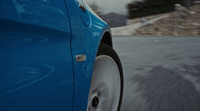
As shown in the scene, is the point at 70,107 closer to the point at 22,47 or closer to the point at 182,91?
the point at 22,47

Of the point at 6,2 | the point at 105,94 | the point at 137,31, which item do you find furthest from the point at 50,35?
the point at 137,31

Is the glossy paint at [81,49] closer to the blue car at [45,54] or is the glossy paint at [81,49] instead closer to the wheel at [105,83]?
the blue car at [45,54]

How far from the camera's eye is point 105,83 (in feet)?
7.11

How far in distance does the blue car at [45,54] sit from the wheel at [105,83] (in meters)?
0.26

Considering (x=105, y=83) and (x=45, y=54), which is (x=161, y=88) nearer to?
(x=105, y=83)

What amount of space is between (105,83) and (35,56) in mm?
1089

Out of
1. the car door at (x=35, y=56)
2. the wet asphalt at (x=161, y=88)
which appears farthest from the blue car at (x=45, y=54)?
the wet asphalt at (x=161, y=88)

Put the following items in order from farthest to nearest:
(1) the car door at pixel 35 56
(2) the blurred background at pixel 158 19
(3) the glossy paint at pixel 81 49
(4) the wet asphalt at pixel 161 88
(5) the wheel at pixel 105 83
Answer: (2) the blurred background at pixel 158 19 < (4) the wet asphalt at pixel 161 88 < (5) the wheel at pixel 105 83 < (3) the glossy paint at pixel 81 49 < (1) the car door at pixel 35 56

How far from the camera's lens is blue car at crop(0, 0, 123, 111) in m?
1.06

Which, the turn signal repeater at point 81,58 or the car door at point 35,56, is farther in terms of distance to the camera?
the turn signal repeater at point 81,58

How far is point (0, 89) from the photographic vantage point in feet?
3.36

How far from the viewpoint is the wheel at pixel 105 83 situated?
201 centimetres

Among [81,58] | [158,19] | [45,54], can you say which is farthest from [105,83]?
[158,19]

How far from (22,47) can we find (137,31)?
24363 millimetres
